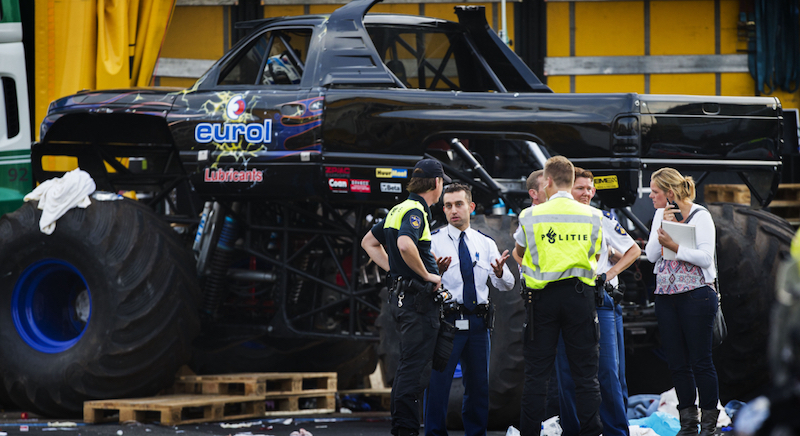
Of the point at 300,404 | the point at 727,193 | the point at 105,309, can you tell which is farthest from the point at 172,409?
the point at 727,193

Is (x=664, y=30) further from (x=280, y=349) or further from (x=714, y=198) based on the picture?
(x=280, y=349)

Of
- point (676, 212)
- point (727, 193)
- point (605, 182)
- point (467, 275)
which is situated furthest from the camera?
point (727, 193)

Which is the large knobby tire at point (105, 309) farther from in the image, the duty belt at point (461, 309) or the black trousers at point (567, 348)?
the black trousers at point (567, 348)

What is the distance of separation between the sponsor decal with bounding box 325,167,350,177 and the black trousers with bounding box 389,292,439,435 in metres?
1.69

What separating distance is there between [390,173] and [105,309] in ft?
7.81

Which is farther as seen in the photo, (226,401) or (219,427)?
(226,401)

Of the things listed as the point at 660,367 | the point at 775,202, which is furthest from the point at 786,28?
the point at 660,367

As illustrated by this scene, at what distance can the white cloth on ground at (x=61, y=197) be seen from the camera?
709 cm

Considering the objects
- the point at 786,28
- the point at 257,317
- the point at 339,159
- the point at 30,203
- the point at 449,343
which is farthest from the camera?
the point at 786,28

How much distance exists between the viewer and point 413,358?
5105mm

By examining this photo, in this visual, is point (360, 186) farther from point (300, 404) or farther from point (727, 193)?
point (727, 193)

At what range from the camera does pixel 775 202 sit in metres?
10.2

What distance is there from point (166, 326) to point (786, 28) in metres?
9.77

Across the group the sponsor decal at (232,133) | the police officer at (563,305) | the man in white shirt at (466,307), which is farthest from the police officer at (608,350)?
the sponsor decal at (232,133)
